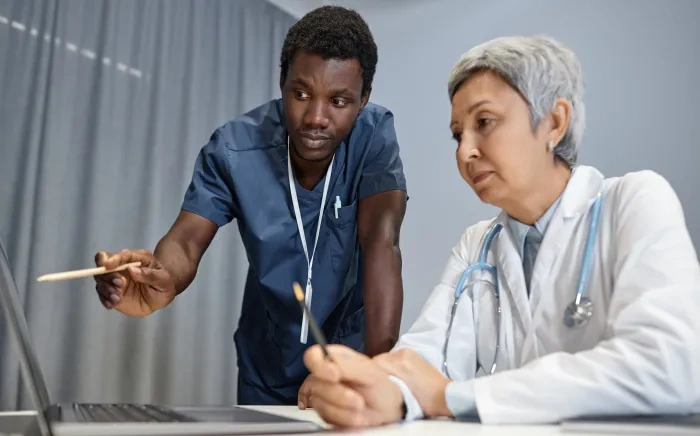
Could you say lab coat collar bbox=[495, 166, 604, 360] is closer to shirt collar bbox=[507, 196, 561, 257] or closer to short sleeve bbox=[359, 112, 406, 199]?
shirt collar bbox=[507, 196, 561, 257]

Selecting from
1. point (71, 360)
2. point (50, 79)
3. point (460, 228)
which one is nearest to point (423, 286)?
point (460, 228)

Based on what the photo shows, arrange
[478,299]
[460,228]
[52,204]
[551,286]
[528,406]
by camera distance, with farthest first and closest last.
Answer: [460,228] → [52,204] → [478,299] → [551,286] → [528,406]

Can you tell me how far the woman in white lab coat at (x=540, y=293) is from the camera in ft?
2.56

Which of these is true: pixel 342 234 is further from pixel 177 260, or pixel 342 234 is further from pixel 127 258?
pixel 127 258

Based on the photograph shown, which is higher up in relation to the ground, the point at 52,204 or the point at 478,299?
the point at 52,204

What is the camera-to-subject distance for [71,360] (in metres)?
2.35

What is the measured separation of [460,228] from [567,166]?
5.83ft

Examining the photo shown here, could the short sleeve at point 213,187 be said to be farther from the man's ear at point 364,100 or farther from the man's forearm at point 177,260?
the man's ear at point 364,100

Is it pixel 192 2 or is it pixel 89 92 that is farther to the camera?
pixel 192 2

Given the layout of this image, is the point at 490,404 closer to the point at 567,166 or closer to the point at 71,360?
the point at 567,166

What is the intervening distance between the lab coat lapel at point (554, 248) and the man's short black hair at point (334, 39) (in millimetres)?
643

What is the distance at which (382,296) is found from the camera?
145 cm

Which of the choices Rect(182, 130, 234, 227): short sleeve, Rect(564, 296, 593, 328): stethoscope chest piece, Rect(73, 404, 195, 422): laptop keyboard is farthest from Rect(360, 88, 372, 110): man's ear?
Rect(73, 404, 195, 422): laptop keyboard

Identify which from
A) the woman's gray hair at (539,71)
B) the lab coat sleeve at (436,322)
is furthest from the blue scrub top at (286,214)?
the woman's gray hair at (539,71)
